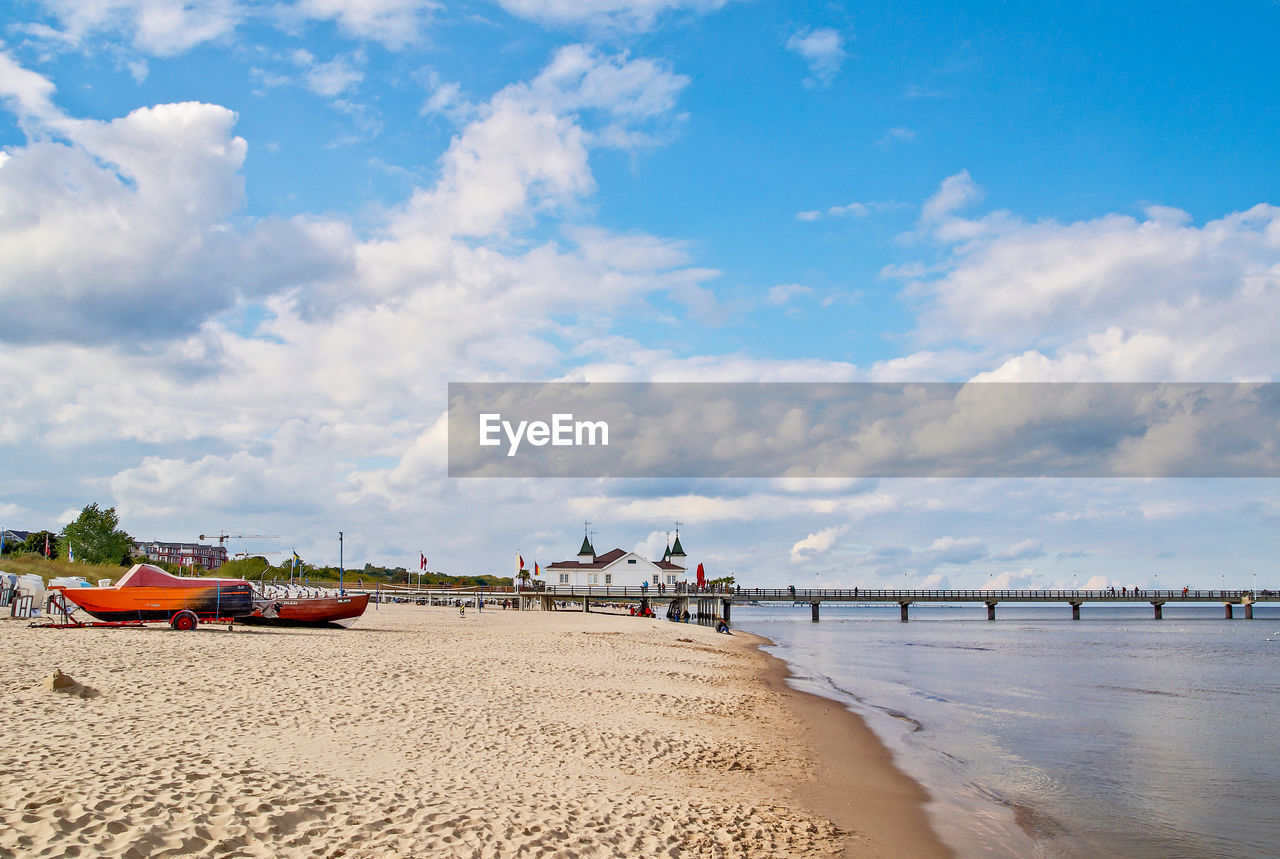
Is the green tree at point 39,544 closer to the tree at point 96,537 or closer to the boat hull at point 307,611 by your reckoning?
the tree at point 96,537

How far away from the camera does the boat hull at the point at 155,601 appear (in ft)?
78.3

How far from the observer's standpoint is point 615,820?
9.12 m

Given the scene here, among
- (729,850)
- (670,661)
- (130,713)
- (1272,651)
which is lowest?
(1272,651)

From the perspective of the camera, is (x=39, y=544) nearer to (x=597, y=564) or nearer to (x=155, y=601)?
(x=597, y=564)

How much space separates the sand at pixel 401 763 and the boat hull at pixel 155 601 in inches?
139

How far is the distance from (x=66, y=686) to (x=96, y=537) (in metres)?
74.4

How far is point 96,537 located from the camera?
244 feet

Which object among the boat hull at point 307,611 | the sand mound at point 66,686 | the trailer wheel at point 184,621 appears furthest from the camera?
the boat hull at point 307,611

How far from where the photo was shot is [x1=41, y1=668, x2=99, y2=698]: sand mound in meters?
12.1

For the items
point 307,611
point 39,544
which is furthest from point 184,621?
point 39,544

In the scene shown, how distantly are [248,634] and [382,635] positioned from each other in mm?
5227

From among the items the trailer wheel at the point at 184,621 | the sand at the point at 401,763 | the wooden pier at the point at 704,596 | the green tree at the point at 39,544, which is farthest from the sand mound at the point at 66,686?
the green tree at the point at 39,544

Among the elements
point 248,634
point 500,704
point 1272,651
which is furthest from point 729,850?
point 1272,651

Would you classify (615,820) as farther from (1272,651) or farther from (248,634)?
(1272,651)
